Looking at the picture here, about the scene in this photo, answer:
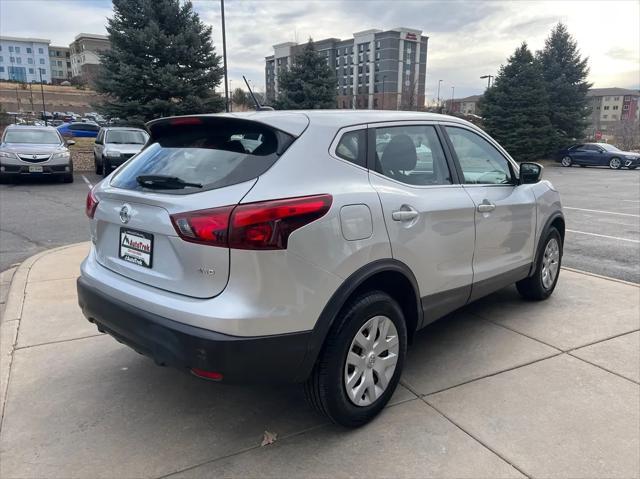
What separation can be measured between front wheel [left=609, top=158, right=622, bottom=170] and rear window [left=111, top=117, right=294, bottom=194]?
29.6m

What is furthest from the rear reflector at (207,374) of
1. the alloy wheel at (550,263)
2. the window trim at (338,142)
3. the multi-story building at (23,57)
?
the multi-story building at (23,57)

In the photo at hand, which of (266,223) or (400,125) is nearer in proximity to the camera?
(266,223)

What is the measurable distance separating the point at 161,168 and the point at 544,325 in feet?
11.1

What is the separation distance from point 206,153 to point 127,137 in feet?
48.4

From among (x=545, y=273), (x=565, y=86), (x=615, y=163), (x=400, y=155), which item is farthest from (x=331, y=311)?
(x=565, y=86)

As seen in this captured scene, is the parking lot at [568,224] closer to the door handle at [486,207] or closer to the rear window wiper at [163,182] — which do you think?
the door handle at [486,207]

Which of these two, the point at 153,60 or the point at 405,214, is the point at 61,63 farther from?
the point at 405,214

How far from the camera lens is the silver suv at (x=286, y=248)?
7.53ft

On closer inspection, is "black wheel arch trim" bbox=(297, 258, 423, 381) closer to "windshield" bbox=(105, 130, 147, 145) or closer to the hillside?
"windshield" bbox=(105, 130, 147, 145)

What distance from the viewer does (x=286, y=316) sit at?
237cm

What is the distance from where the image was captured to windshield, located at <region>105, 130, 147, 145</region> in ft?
52.2

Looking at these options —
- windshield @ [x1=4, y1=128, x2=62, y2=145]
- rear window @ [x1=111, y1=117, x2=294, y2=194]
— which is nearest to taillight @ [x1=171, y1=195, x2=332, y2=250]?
rear window @ [x1=111, y1=117, x2=294, y2=194]

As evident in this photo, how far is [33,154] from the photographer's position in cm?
1348

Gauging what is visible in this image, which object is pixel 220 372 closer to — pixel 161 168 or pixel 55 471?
pixel 55 471
